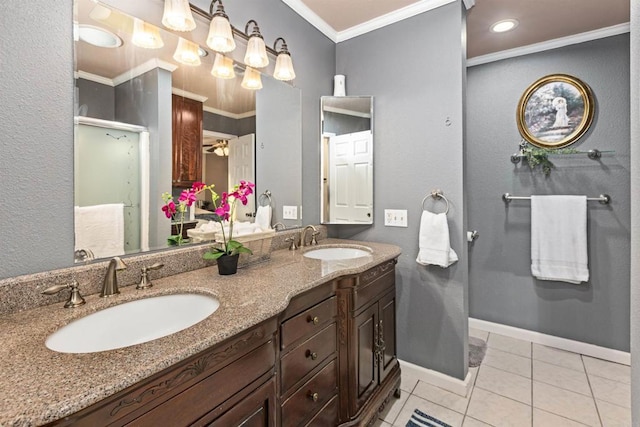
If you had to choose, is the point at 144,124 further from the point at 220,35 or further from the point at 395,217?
the point at 395,217

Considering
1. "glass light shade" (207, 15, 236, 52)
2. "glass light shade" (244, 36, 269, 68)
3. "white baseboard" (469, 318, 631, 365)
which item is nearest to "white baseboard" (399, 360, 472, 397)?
"white baseboard" (469, 318, 631, 365)

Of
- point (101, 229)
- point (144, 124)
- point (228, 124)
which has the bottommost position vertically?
point (101, 229)

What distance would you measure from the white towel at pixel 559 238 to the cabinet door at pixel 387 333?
1535 mm

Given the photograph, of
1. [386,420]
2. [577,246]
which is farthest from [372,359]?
[577,246]

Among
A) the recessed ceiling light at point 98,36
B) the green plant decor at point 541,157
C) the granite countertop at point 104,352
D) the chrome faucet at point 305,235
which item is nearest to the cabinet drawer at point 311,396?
the granite countertop at point 104,352

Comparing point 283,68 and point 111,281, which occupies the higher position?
point 283,68

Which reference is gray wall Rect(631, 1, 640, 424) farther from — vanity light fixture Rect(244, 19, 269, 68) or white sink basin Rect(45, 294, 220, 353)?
vanity light fixture Rect(244, 19, 269, 68)

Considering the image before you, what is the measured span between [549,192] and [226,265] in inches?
107

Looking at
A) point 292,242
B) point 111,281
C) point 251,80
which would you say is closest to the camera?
point 111,281

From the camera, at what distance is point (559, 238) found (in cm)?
245

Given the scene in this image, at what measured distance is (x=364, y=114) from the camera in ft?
7.47

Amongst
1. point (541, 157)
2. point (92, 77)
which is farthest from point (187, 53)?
point (541, 157)

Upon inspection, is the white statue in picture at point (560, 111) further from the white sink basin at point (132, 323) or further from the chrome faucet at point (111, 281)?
the chrome faucet at point (111, 281)

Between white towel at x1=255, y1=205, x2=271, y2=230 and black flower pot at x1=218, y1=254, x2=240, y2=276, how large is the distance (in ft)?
1.58
